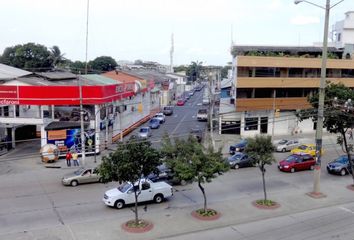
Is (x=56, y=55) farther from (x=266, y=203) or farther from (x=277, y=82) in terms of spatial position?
(x=266, y=203)

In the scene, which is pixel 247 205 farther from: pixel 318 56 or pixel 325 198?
pixel 318 56

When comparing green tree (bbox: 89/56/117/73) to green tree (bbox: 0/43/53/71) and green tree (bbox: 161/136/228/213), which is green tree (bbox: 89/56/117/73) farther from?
green tree (bbox: 161/136/228/213)

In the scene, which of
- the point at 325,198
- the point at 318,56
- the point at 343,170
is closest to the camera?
the point at 325,198

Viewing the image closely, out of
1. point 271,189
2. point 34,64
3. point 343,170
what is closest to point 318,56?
point 343,170

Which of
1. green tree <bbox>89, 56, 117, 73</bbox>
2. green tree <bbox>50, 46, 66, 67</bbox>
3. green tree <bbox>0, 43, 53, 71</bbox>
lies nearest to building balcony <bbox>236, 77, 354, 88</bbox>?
green tree <bbox>0, 43, 53, 71</bbox>

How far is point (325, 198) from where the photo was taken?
998 inches

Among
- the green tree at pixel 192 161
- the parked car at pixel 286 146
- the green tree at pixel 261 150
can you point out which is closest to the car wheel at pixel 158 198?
the green tree at pixel 192 161

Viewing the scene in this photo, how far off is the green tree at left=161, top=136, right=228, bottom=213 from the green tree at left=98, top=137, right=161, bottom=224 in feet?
4.52

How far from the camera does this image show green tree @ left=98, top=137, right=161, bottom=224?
19.5 metres

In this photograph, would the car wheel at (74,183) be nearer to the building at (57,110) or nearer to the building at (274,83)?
the building at (57,110)

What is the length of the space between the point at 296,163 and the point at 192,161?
1496 cm

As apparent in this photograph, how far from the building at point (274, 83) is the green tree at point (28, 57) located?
59.2 metres

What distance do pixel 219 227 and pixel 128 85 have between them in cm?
3049

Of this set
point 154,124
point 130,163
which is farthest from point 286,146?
point 130,163
